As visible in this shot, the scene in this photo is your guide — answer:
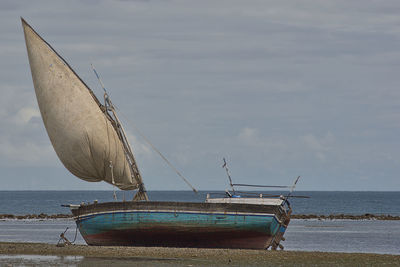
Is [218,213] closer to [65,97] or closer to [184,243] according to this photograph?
[184,243]

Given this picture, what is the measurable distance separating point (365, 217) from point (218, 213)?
64453 millimetres

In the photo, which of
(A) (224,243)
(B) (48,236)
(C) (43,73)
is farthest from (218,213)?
(B) (48,236)

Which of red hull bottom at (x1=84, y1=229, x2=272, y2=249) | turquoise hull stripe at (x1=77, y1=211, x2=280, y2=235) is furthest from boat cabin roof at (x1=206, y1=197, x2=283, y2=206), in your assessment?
red hull bottom at (x1=84, y1=229, x2=272, y2=249)

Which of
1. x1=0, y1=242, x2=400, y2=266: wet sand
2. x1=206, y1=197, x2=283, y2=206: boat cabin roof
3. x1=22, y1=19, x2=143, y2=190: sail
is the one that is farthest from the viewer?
x1=22, y1=19, x2=143, y2=190: sail

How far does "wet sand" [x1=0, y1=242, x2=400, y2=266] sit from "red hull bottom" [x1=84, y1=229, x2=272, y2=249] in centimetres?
190

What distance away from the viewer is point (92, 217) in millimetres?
47375

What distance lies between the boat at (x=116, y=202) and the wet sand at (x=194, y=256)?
2.16 metres

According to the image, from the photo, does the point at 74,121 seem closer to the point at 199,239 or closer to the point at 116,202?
the point at 116,202

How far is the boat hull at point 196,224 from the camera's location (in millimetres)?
44688

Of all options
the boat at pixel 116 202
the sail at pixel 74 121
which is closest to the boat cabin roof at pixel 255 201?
the boat at pixel 116 202

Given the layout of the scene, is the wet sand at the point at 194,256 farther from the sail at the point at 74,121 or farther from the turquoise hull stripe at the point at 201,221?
the sail at the point at 74,121

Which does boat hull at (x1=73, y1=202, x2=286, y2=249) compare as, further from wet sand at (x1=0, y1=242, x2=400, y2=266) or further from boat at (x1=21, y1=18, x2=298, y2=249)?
wet sand at (x1=0, y1=242, x2=400, y2=266)

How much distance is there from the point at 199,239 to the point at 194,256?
5.41m

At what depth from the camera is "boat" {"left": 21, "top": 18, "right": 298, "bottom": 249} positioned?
4481cm
